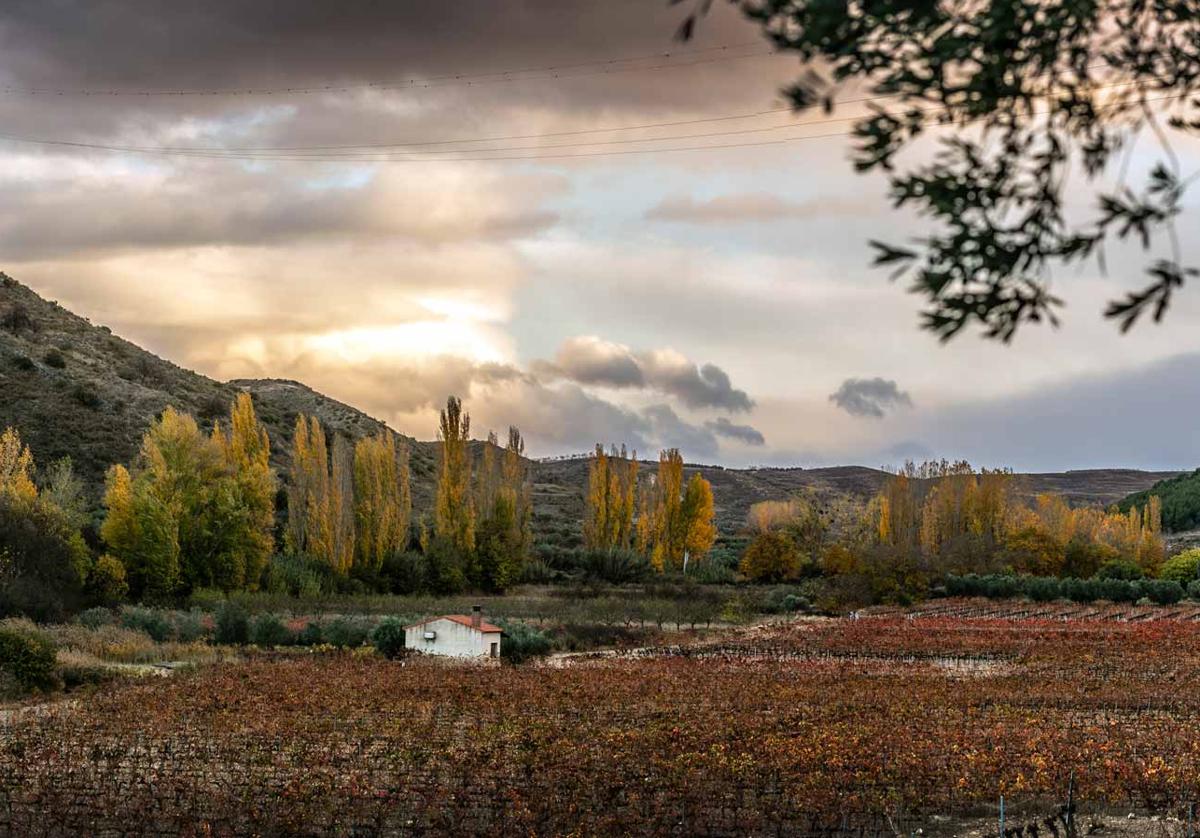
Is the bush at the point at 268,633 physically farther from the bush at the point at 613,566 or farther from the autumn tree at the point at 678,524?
the autumn tree at the point at 678,524

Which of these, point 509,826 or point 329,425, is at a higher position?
point 329,425

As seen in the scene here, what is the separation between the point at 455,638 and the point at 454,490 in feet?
85.0

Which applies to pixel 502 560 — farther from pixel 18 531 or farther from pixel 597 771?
pixel 597 771

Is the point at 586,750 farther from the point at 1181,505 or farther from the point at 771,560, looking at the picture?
the point at 1181,505

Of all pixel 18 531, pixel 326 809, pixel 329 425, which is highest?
pixel 329 425

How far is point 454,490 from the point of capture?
192 feet

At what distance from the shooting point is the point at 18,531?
36.6 m

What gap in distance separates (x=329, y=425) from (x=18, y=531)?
6443 centimetres

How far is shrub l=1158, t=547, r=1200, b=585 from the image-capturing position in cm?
6938

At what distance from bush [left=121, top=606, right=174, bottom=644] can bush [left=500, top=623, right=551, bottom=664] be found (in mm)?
8853

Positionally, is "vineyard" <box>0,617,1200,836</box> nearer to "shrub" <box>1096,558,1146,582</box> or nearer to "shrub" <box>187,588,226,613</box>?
"shrub" <box>187,588,226,613</box>

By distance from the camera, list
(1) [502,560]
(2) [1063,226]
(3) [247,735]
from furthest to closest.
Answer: (1) [502,560]
(3) [247,735]
(2) [1063,226]

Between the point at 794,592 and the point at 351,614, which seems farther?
the point at 794,592

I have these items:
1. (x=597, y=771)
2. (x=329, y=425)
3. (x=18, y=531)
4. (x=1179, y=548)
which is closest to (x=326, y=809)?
(x=597, y=771)
